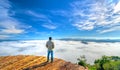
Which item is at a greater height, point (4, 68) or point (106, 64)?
point (4, 68)

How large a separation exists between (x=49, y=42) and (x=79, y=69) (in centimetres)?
383

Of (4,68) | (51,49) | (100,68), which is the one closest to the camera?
(4,68)

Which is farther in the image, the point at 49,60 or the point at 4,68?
the point at 49,60

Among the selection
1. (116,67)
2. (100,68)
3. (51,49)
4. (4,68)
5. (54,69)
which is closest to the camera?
(54,69)

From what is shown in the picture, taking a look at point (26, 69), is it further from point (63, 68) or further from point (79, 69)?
point (79, 69)

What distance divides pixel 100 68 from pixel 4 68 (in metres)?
49.9

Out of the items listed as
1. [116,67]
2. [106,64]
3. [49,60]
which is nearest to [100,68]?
[106,64]

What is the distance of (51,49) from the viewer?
12273 mm

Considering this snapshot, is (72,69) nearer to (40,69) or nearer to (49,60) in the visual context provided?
(40,69)

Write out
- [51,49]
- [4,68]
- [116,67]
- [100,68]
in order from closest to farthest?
1. [4,68]
2. [51,49]
3. [100,68]
4. [116,67]

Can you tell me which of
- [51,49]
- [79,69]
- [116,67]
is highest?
[51,49]

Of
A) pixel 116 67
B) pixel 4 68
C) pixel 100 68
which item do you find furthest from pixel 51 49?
pixel 116 67

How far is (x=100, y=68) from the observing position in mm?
55156

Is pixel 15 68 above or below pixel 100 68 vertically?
above
